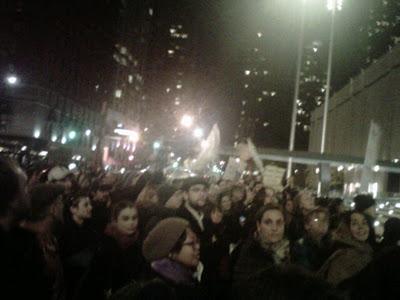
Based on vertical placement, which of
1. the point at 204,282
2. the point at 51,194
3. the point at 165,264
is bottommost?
the point at 204,282

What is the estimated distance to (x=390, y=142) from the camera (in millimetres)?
47875

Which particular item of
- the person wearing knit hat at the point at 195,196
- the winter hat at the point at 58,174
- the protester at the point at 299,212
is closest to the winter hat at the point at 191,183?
the person wearing knit hat at the point at 195,196

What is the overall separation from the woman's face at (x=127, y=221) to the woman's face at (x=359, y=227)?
2.36 m

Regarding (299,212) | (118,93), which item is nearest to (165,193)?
(299,212)

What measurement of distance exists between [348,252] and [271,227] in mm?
752

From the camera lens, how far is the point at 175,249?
4098mm

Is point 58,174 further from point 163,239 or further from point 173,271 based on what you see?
point 173,271

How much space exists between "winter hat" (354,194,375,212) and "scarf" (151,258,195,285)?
5.13 meters

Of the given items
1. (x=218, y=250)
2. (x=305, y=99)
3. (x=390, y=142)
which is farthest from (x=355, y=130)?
(x=218, y=250)

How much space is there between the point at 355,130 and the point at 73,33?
30.7m

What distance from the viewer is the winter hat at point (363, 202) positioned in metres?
8.62

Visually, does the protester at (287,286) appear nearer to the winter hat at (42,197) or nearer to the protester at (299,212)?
the winter hat at (42,197)

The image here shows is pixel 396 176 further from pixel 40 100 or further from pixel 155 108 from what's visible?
pixel 155 108

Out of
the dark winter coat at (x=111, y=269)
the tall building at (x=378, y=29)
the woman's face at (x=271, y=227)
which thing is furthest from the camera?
the tall building at (x=378, y=29)
